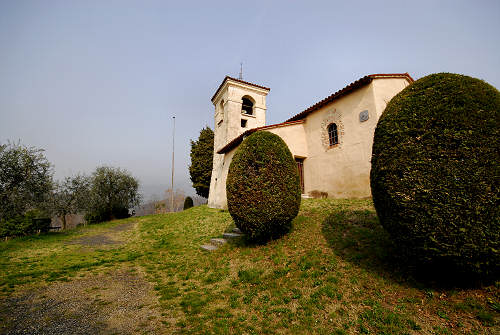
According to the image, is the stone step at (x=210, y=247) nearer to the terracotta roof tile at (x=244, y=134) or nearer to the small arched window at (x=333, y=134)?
the terracotta roof tile at (x=244, y=134)

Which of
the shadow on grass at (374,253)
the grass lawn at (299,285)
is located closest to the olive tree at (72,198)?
the grass lawn at (299,285)

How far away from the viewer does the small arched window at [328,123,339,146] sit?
12320 millimetres

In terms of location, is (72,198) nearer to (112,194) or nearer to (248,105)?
(112,194)

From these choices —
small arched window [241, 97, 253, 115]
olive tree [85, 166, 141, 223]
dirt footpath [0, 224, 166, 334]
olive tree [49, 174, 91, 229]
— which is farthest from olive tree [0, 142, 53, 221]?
small arched window [241, 97, 253, 115]

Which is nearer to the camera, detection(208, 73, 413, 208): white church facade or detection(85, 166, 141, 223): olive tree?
detection(208, 73, 413, 208): white church facade

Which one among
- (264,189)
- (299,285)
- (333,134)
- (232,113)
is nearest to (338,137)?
(333,134)

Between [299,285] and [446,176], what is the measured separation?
136 inches

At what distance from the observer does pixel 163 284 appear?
18.1ft

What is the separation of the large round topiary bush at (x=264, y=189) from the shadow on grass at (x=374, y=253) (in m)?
1.50

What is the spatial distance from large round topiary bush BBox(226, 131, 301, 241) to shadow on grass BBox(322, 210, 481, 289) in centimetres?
150

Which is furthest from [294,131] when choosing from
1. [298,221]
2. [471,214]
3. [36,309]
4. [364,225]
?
[36,309]

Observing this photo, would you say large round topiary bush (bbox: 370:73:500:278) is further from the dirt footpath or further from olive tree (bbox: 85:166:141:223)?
olive tree (bbox: 85:166:141:223)

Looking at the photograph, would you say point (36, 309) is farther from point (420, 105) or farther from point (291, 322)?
point (420, 105)

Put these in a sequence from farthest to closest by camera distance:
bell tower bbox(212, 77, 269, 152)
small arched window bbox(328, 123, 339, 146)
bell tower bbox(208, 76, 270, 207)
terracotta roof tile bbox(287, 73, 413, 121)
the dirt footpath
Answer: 1. bell tower bbox(212, 77, 269, 152)
2. bell tower bbox(208, 76, 270, 207)
3. small arched window bbox(328, 123, 339, 146)
4. terracotta roof tile bbox(287, 73, 413, 121)
5. the dirt footpath
